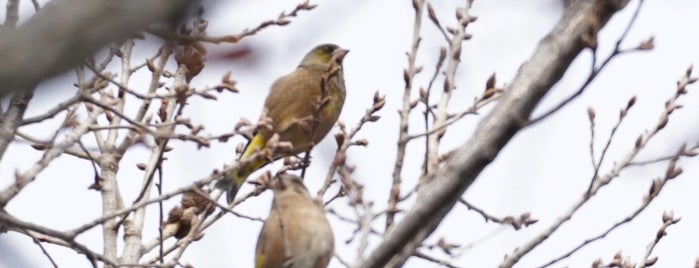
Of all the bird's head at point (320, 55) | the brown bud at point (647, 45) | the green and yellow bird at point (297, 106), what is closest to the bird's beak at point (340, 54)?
the green and yellow bird at point (297, 106)

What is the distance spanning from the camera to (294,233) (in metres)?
4.75

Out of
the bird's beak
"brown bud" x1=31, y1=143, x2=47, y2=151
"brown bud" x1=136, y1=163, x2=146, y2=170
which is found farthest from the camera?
the bird's beak

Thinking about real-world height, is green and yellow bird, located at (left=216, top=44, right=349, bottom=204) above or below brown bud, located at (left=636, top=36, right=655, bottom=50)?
above

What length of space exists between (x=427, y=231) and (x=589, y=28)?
797mm

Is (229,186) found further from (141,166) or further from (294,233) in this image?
(294,233)

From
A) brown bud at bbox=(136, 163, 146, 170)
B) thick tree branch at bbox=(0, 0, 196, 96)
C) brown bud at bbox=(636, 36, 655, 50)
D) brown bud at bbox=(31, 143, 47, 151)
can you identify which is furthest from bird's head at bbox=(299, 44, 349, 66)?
thick tree branch at bbox=(0, 0, 196, 96)

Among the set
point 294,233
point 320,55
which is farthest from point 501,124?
point 320,55

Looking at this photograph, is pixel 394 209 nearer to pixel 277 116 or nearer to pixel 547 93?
pixel 547 93

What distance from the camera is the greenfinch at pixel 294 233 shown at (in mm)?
4691

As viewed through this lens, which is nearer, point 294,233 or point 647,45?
point 647,45

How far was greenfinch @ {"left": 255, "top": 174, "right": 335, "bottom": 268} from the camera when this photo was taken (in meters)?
4.69

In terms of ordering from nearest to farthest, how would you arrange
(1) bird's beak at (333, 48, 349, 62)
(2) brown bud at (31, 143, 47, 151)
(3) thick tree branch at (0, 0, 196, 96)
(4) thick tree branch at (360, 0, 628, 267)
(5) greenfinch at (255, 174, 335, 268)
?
(3) thick tree branch at (0, 0, 196, 96) < (4) thick tree branch at (360, 0, 628, 267) < (2) brown bud at (31, 143, 47, 151) < (5) greenfinch at (255, 174, 335, 268) < (1) bird's beak at (333, 48, 349, 62)

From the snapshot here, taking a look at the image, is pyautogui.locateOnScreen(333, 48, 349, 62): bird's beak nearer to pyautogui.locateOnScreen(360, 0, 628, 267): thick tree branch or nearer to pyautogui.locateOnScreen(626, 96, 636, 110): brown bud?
pyautogui.locateOnScreen(626, 96, 636, 110): brown bud

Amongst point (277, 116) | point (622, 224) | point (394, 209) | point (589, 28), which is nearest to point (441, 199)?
point (589, 28)
